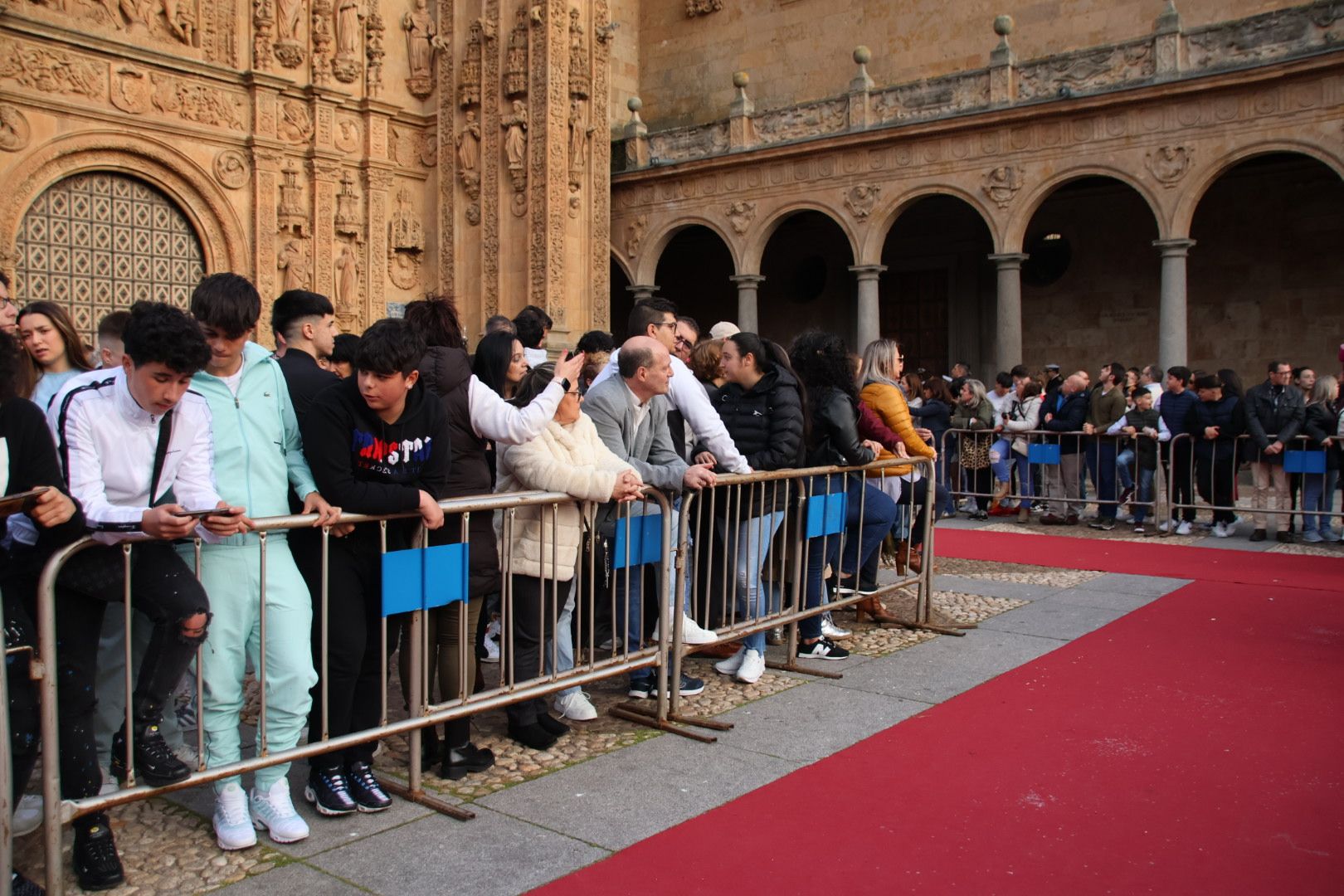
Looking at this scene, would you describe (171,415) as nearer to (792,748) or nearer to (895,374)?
(792,748)

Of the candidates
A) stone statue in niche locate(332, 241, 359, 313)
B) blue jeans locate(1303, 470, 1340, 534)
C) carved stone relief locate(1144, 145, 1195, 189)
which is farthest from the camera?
stone statue in niche locate(332, 241, 359, 313)

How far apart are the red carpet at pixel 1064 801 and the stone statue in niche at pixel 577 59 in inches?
620

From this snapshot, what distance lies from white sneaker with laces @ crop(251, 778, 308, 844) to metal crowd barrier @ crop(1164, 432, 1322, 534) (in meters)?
10.3

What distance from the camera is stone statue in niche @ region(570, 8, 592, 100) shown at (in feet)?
63.7

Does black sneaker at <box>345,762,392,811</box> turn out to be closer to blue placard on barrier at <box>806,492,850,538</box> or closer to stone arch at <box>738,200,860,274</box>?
blue placard on barrier at <box>806,492,850,538</box>

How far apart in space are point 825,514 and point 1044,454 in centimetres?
769

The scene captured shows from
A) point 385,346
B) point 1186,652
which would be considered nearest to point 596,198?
point 1186,652

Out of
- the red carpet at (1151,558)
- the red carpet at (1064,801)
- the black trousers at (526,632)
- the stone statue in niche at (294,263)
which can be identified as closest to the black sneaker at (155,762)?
the red carpet at (1064,801)

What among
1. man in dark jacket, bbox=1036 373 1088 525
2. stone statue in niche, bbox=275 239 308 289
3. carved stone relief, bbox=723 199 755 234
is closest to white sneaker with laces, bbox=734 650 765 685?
man in dark jacket, bbox=1036 373 1088 525

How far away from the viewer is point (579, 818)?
13.0ft

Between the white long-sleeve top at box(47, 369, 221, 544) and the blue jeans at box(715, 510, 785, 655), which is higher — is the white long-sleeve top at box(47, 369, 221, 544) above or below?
above

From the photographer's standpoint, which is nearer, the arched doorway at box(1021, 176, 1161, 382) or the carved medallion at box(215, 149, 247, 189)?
the carved medallion at box(215, 149, 247, 189)

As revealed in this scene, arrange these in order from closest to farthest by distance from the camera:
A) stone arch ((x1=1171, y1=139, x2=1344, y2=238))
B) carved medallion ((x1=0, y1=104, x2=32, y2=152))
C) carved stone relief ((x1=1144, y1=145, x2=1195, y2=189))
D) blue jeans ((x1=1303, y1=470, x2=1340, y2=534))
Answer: blue jeans ((x1=1303, y1=470, x2=1340, y2=534)), carved medallion ((x1=0, y1=104, x2=32, y2=152)), stone arch ((x1=1171, y1=139, x2=1344, y2=238)), carved stone relief ((x1=1144, y1=145, x2=1195, y2=189))

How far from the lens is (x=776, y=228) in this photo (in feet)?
68.6
